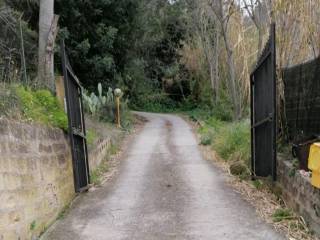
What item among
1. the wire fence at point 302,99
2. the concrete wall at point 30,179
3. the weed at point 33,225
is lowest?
the weed at point 33,225

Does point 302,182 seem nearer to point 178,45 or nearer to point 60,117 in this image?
point 60,117

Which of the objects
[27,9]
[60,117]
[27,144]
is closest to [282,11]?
[60,117]

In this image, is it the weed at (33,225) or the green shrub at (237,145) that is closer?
the weed at (33,225)

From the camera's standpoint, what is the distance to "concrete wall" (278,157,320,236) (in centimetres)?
377

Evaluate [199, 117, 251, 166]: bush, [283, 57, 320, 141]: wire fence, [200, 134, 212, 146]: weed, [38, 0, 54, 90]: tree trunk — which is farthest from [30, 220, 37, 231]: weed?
[200, 134, 212, 146]: weed

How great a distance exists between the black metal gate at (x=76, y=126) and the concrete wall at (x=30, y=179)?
7.5 inches

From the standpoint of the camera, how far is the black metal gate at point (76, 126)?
512 cm

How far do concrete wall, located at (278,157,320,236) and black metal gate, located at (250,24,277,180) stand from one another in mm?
161

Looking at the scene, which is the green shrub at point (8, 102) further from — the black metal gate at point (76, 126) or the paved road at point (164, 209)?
the paved road at point (164, 209)

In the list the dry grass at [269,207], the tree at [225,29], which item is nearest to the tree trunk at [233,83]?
the tree at [225,29]

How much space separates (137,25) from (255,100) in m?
11.5

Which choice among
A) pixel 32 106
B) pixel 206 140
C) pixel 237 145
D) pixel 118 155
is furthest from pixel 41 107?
pixel 206 140

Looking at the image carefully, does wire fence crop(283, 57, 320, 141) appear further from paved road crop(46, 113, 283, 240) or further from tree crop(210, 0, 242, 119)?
tree crop(210, 0, 242, 119)

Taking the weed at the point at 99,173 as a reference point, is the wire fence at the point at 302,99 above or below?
above
